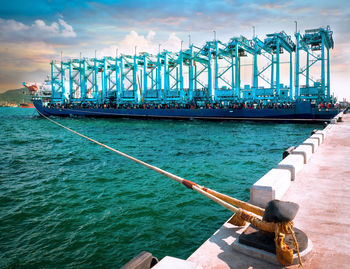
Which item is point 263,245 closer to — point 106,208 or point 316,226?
point 316,226

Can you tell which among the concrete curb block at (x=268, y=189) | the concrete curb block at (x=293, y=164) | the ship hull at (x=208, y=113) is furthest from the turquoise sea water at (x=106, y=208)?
the ship hull at (x=208, y=113)

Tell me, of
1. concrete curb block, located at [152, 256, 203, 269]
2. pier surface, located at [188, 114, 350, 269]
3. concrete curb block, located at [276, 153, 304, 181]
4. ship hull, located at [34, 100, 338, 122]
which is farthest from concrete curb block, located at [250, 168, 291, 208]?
ship hull, located at [34, 100, 338, 122]

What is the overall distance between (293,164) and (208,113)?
47.4 meters

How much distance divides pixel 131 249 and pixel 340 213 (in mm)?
4247

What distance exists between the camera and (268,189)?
4484 mm

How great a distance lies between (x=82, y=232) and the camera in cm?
669

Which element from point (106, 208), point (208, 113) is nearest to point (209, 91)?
point (208, 113)

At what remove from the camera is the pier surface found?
3.08m

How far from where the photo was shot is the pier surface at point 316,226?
3076mm

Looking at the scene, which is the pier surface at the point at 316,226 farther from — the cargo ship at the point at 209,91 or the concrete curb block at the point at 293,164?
the cargo ship at the point at 209,91

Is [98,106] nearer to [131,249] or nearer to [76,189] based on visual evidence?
[76,189]

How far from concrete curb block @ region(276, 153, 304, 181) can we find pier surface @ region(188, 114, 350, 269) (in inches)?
6.9

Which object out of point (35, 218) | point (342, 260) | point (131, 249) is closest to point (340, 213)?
point (342, 260)

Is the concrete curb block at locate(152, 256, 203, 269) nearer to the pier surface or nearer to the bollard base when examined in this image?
the pier surface
